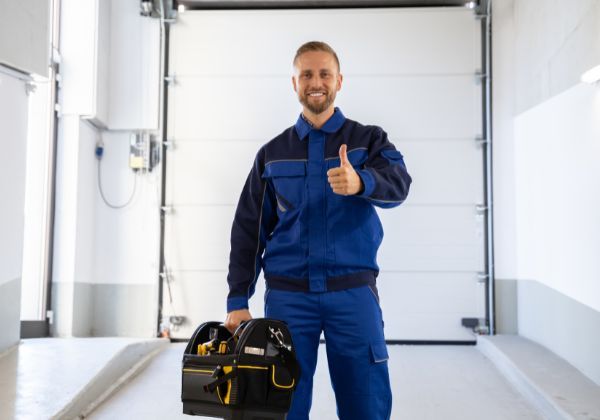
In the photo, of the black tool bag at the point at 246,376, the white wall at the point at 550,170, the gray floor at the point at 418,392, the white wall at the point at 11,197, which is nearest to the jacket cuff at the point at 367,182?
the black tool bag at the point at 246,376

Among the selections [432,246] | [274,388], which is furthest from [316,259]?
[432,246]

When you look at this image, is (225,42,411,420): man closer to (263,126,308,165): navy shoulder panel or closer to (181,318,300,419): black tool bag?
(263,126,308,165): navy shoulder panel

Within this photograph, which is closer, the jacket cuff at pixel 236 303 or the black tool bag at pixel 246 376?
the black tool bag at pixel 246 376

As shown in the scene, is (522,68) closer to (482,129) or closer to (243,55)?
(482,129)

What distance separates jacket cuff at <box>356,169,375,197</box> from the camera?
6.50 ft

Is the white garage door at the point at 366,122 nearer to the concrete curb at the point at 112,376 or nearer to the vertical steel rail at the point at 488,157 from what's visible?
the vertical steel rail at the point at 488,157

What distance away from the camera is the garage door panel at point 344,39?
6.11 m

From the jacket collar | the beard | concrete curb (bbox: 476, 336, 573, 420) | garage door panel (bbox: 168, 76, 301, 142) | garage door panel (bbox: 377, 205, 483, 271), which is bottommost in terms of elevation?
concrete curb (bbox: 476, 336, 573, 420)

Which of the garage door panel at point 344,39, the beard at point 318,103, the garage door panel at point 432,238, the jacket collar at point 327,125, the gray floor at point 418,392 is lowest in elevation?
the gray floor at point 418,392

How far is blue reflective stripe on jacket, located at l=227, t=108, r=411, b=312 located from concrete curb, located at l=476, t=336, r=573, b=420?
183 cm

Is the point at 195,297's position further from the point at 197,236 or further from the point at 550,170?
the point at 550,170

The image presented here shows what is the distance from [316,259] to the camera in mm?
2131

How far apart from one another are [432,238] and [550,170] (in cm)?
134

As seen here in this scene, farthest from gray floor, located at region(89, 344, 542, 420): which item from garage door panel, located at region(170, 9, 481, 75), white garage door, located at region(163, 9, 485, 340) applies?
garage door panel, located at region(170, 9, 481, 75)
